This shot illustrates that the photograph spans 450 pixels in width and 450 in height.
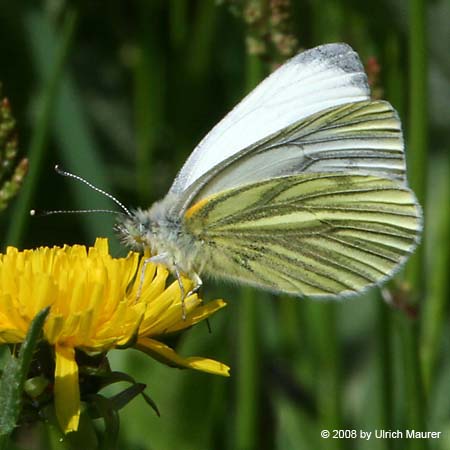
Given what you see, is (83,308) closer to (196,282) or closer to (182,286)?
(182,286)

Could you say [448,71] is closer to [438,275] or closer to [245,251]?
[438,275]

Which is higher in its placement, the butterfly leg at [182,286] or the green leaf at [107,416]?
the butterfly leg at [182,286]

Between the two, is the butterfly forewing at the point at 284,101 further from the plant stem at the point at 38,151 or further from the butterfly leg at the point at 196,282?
the plant stem at the point at 38,151

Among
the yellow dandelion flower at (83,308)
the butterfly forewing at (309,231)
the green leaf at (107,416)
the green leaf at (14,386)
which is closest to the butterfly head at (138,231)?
the butterfly forewing at (309,231)

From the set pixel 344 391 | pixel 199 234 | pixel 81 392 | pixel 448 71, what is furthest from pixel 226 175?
pixel 344 391

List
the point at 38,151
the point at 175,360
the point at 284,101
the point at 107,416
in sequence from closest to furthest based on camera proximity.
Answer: the point at 107,416 → the point at 175,360 → the point at 284,101 → the point at 38,151

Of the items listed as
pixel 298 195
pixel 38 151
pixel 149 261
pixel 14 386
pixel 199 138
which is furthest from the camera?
pixel 199 138

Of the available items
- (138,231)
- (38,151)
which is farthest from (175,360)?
(38,151)
